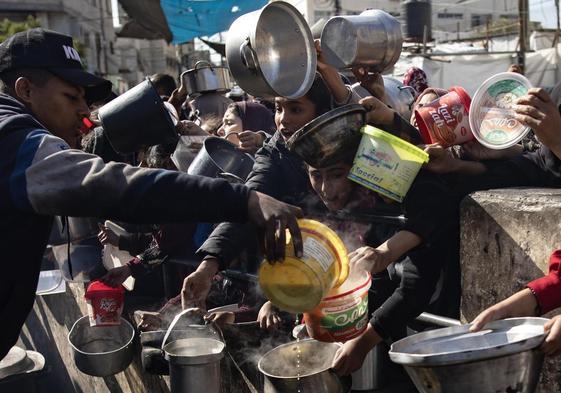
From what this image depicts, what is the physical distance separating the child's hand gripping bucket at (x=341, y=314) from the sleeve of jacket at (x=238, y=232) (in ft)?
2.58

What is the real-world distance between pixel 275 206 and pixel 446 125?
1190 mm

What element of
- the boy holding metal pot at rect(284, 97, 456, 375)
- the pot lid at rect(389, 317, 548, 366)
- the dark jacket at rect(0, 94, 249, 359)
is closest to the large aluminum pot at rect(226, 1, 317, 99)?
the boy holding metal pot at rect(284, 97, 456, 375)

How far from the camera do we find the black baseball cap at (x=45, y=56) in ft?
7.93

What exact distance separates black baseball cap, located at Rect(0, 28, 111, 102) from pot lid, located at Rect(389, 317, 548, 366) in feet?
5.09

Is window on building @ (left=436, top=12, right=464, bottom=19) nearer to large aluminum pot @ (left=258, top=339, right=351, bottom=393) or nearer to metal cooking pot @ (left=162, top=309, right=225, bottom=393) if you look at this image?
metal cooking pot @ (left=162, top=309, right=225, bottom=393)

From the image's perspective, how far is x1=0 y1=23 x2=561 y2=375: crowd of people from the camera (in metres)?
1.84

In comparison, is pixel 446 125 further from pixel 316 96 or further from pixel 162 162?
pixel 162 162

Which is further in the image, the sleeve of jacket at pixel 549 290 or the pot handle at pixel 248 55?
the pot handle at pixel 248 55

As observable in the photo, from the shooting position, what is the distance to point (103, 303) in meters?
3.82

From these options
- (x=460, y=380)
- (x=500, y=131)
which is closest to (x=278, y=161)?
(x=500, y=131)

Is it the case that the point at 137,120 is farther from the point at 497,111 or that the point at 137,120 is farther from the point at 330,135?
the point at 497,111

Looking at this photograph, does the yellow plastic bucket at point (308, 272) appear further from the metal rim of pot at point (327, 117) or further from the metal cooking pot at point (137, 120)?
the metal cooking pot at point (137, 120)

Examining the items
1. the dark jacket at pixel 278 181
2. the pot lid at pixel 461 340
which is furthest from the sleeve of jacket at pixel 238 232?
the pot lid at pixel 461 340

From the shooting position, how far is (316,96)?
3.04 m
